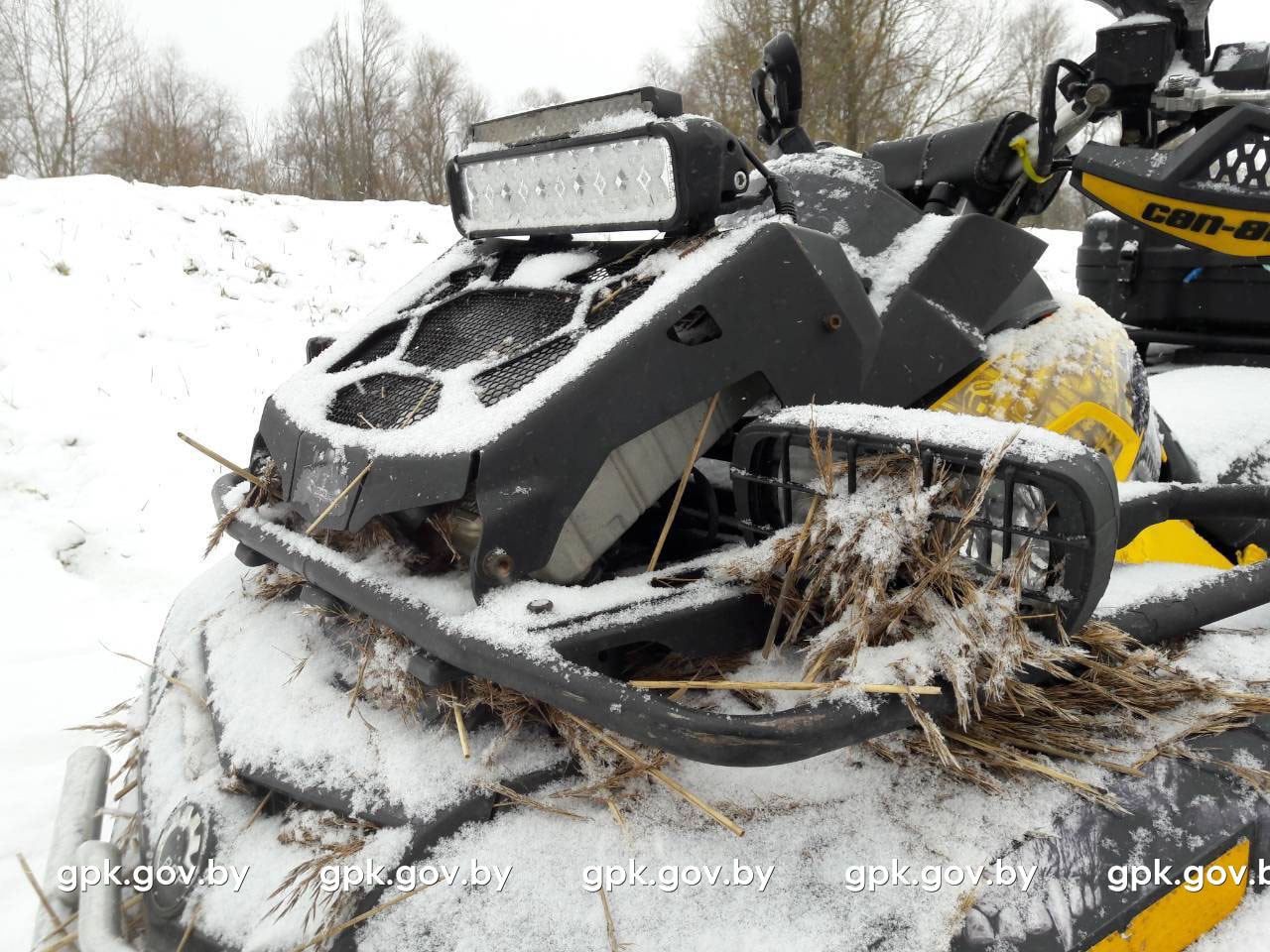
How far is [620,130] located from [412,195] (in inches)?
939

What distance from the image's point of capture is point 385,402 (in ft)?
6.06

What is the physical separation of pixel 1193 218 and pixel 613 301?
5.19 ft

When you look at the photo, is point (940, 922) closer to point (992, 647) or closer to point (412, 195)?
point (992, 647)

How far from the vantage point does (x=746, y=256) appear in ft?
5.31

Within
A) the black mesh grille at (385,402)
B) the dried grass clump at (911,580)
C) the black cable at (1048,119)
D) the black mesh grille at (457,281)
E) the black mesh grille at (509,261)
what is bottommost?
the dried grass clump at (911,580)

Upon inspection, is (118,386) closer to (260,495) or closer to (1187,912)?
(260,495)

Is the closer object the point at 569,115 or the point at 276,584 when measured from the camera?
the point at 569,115

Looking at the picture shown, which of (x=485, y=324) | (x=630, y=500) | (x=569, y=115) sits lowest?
(x=630, y=500)

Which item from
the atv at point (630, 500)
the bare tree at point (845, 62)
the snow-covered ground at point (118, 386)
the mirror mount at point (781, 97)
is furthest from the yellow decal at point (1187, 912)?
the bare tree at point (845, 62)

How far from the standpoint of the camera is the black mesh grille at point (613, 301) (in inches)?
66.0

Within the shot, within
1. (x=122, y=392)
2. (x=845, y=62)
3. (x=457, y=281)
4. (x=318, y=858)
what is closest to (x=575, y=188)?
(x=457, y=281)

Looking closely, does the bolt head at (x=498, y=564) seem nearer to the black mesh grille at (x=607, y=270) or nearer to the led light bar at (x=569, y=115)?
the black mesh grille at (x=607, y=270)

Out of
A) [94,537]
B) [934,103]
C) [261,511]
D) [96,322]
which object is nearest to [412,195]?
[934,103]

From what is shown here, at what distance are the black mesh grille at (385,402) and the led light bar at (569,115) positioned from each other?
0.55 metres
